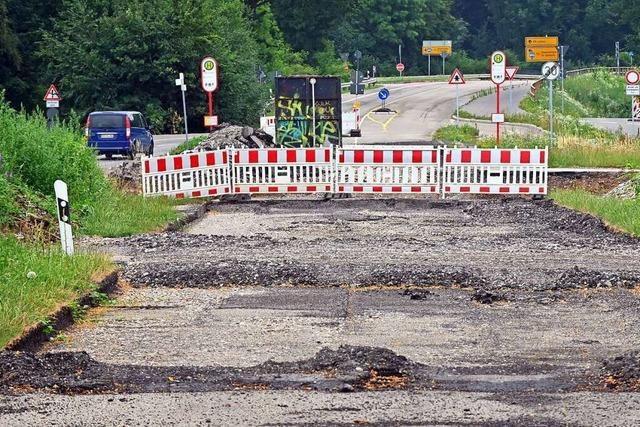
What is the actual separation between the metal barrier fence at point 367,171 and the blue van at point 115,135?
48.5 feet

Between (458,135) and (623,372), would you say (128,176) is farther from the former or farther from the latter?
(458,135)

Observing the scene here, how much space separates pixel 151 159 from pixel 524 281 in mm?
13327

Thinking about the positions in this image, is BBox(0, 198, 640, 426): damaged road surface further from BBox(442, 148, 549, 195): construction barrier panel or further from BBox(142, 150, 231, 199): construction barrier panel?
BBox(442, 148, 549, 195): construction barrier panel

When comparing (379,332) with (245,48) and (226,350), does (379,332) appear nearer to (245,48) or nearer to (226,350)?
(226,350)

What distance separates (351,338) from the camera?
1088cm

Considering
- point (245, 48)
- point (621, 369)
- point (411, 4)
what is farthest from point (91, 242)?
point (411, 4)

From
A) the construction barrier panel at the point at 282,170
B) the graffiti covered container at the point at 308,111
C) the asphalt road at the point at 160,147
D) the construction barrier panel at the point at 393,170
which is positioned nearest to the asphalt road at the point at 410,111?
the asphalt road at the point at 160,147

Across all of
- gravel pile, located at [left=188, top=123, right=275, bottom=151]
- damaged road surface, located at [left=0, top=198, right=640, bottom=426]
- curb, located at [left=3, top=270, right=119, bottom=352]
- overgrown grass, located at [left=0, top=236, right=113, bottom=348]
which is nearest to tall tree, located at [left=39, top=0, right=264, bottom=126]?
gravel pile, located at [left=188, top=123, right=275, bottom=151]

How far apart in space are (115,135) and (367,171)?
1677cm

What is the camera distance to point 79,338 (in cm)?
1099

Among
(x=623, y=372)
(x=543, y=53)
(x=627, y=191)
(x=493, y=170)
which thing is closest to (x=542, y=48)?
(x=543, y=53)

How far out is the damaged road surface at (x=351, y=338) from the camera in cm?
825

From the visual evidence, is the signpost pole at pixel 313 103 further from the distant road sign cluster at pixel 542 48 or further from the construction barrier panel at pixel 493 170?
the distant road sign cluster at pixel 542 48

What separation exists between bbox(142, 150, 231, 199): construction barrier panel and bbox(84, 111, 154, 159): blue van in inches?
584
